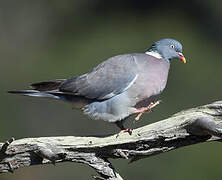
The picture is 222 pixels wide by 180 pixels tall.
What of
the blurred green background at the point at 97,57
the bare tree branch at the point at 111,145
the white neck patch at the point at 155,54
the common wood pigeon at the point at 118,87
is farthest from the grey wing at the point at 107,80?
the blurred green background at the point at 97,57

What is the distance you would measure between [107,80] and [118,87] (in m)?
0.14

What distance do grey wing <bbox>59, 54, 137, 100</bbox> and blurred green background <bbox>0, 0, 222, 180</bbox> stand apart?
3.59 metres

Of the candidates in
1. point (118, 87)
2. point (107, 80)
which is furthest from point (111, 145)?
point (107, 80)

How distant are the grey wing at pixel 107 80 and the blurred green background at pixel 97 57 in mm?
3586

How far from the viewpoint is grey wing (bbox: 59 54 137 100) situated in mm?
5824

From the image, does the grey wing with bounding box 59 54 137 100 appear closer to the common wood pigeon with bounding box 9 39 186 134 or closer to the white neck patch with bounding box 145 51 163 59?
the common wood pigeon with bounding box 9 39 186 134

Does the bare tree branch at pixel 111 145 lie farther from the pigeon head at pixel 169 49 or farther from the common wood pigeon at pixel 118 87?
the pigeon head at pixel 169 49

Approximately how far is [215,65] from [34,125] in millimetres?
4238

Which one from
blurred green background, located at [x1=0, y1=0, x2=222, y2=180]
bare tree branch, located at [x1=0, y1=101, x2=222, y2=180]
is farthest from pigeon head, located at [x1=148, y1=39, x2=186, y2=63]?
blurred green background, located at [x1=0, y1=0, x2=222, y2=180]

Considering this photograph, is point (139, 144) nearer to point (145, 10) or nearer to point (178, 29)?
point (178, 29)

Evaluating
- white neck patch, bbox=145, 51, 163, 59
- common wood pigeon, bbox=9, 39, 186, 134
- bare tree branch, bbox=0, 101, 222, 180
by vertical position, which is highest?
white neck patch, bbox=145, 51, 163, 59

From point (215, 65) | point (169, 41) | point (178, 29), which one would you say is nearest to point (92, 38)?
point (178, 29)

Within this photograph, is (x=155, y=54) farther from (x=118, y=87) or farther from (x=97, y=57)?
(x=97, y=57)

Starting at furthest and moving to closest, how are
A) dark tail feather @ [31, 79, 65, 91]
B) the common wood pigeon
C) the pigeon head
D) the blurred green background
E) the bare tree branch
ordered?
the blurred green background
the pigeon head
dark tail feather @ [31, 79, 65, 91]
the common wood pigeon
the bare tree branch
